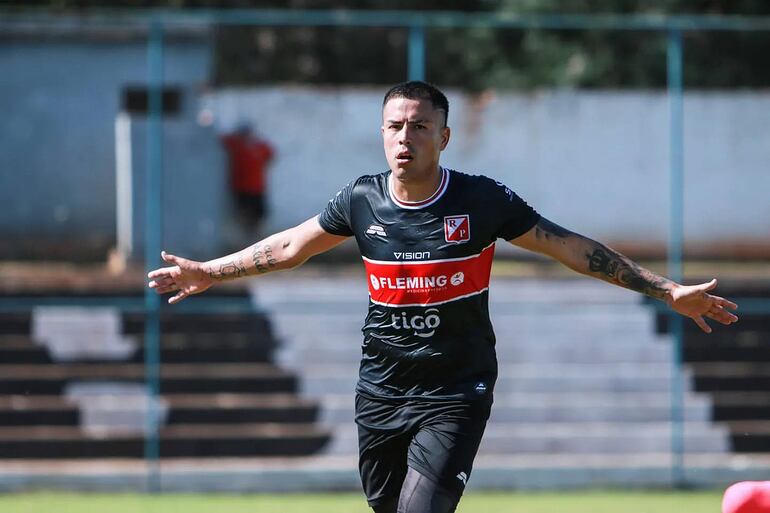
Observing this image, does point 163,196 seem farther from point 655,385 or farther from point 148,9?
point 148,9

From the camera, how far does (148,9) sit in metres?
18.1

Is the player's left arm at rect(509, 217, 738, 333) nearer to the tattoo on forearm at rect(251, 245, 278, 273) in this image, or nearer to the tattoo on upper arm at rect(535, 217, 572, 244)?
the tattoo on upper arm at rect(535, 217, 572, 244)

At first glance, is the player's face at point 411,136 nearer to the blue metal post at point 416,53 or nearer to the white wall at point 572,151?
the blue metal post at point 416,53

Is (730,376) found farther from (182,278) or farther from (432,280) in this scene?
(182,278)

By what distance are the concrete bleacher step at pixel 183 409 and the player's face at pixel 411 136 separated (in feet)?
20.5

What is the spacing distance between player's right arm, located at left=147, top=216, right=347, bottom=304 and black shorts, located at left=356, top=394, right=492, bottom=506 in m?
0.68

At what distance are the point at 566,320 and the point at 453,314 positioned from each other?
6592mm

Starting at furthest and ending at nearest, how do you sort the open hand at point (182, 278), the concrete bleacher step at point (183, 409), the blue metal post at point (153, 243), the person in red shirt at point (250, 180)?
the person in red shirt at point (250, 180)
the concrete bleacher step at point (183, 409)
the blue metal post at point (153, 243)
the open hand at point (182, 278)

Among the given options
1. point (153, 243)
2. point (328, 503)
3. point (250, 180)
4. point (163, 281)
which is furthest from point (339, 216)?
point (250, 180)

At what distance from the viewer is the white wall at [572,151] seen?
13.9 metres

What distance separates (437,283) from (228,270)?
3.33 ft

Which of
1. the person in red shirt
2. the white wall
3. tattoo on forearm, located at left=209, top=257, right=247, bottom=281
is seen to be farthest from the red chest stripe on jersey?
the person in red shirt

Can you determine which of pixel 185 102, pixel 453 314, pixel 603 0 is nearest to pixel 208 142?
pixel 185 102

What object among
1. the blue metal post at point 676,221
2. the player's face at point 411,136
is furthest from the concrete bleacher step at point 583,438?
the player's face at point 411,136
